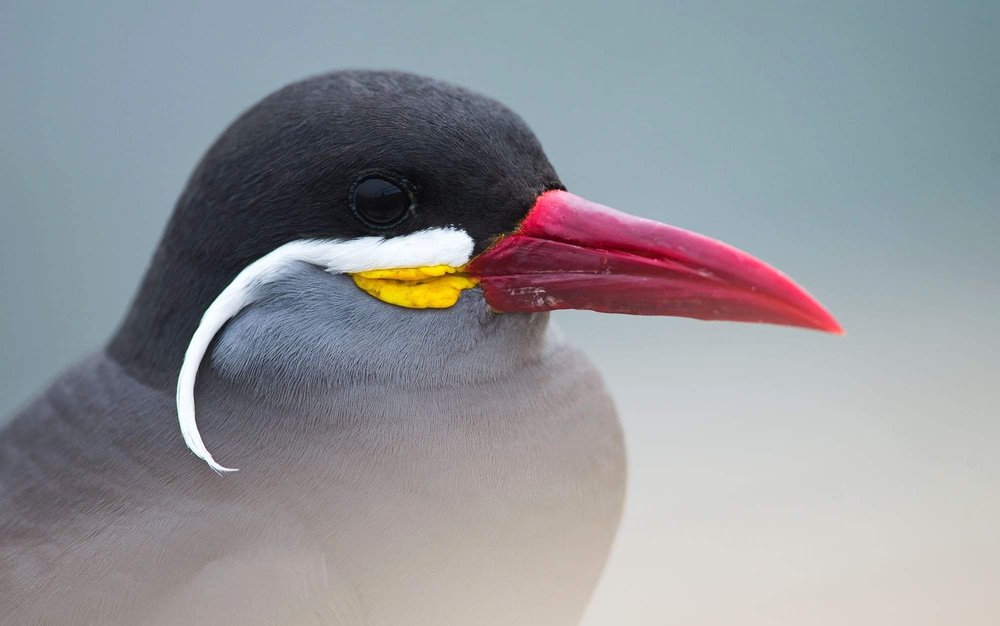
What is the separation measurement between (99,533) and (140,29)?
221cm

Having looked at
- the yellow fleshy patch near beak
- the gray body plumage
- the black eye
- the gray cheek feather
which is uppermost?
the black eye

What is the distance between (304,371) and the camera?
65.6 inches

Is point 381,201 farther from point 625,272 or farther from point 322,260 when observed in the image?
point 625,272

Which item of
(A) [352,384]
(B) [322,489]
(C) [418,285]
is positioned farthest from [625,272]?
(B) [322,489]

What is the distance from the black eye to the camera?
162 centimetres

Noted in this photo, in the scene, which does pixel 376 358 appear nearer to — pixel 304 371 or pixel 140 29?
pixel 304 371

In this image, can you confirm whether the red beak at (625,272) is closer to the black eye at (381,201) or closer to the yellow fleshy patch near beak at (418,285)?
the yellow fleshy patch near beak at (418,285)

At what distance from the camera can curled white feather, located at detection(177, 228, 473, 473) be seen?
5.37 feet

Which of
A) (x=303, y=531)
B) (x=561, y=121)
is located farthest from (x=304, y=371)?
(x=561, y=121)

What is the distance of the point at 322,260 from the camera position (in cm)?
166

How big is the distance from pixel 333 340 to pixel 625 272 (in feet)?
1.46

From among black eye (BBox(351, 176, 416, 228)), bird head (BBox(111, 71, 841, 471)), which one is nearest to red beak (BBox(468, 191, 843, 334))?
bird head (BBox(111, 71, 841, 471))

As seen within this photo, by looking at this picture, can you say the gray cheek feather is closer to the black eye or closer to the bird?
the bird

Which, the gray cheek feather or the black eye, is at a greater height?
the black eye
